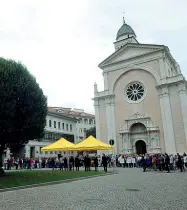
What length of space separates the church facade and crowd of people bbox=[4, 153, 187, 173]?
15.4 ft

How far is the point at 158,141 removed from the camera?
114ft

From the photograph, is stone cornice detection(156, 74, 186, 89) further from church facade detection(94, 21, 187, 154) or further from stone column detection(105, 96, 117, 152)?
stone column detection(105, 96, 117, 152)

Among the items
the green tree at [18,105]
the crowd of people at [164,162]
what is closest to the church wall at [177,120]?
the crowd of people at [164,162]

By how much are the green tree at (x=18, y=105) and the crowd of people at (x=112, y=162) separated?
26.1ft

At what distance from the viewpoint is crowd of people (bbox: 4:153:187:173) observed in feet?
78.1

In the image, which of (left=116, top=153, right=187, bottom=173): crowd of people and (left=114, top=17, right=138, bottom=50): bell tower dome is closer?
(left=116, top=153, right=187, bottom=173): crowd of people

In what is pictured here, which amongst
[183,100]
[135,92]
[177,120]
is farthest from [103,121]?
[183,100]

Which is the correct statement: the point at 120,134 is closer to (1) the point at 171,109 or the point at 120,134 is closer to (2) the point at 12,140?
Result: (1) the point at 171,109

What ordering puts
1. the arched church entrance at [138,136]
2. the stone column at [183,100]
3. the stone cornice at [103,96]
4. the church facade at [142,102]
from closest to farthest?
1. the stone column at [183,100]
2. the church facade at [142,102]
3. the arched church entrance at [138,136]
4. the stone cornice at [103,96]

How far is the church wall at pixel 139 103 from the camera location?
3603 cm

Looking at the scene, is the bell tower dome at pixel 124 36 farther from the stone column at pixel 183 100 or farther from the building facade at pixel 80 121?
the building facade at pixel 80 121

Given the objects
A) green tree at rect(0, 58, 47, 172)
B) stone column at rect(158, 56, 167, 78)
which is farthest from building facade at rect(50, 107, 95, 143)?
green tree at rect(0, 58, 47, 172)

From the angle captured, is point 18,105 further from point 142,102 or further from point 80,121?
point 80,121

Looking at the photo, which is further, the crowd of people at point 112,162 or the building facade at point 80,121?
the building facade at point 80,121
